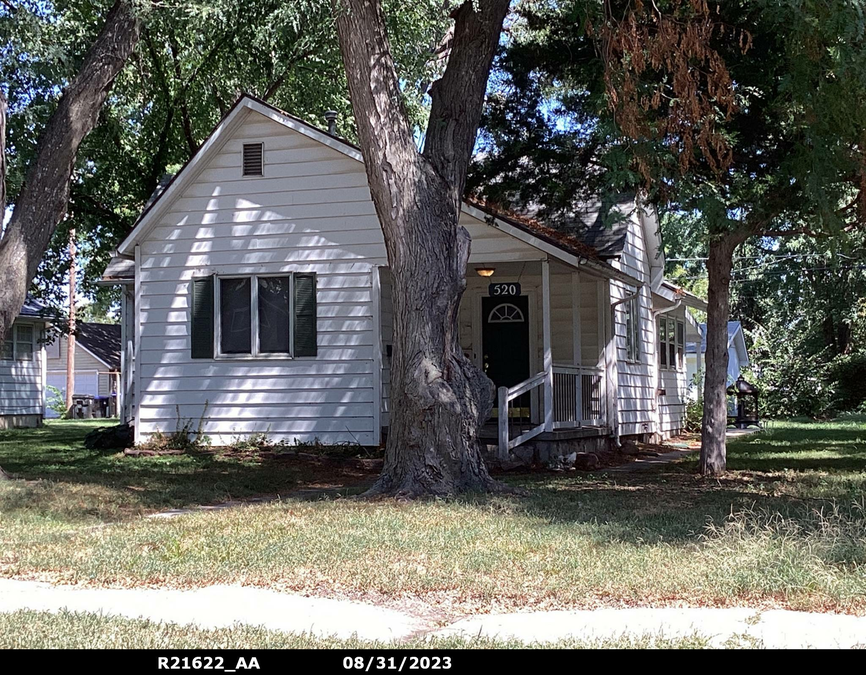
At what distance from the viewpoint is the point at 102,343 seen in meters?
54.2

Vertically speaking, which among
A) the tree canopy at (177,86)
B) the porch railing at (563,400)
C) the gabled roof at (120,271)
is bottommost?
the porch railing at (563,400)

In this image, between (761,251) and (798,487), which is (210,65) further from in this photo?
(761,251)

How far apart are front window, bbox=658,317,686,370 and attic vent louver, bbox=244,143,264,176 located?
37.1 ft

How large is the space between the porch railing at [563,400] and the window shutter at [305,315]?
3.38m

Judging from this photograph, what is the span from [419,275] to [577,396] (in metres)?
6.90

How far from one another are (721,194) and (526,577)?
23.2ft

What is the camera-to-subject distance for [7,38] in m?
15.3

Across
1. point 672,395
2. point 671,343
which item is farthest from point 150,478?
point 671,343

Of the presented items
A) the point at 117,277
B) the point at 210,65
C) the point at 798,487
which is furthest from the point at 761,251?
the point at 798,487

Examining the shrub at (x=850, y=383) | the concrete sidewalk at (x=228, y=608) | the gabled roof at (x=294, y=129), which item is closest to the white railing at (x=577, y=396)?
the gabled roof at (x=294, y=129)

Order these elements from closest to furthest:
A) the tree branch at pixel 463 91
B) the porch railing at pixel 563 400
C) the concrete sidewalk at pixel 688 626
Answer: the concrete sidewalk at pixel 688 626
the tree branch at pixel 463 91
the porch railing at pixel 563 400

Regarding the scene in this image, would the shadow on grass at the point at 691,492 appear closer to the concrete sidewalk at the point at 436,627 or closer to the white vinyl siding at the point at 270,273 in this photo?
the concrete sidewalk at the point at 436,627

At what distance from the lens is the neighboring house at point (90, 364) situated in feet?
173

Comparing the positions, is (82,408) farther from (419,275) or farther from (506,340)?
(419,275)
